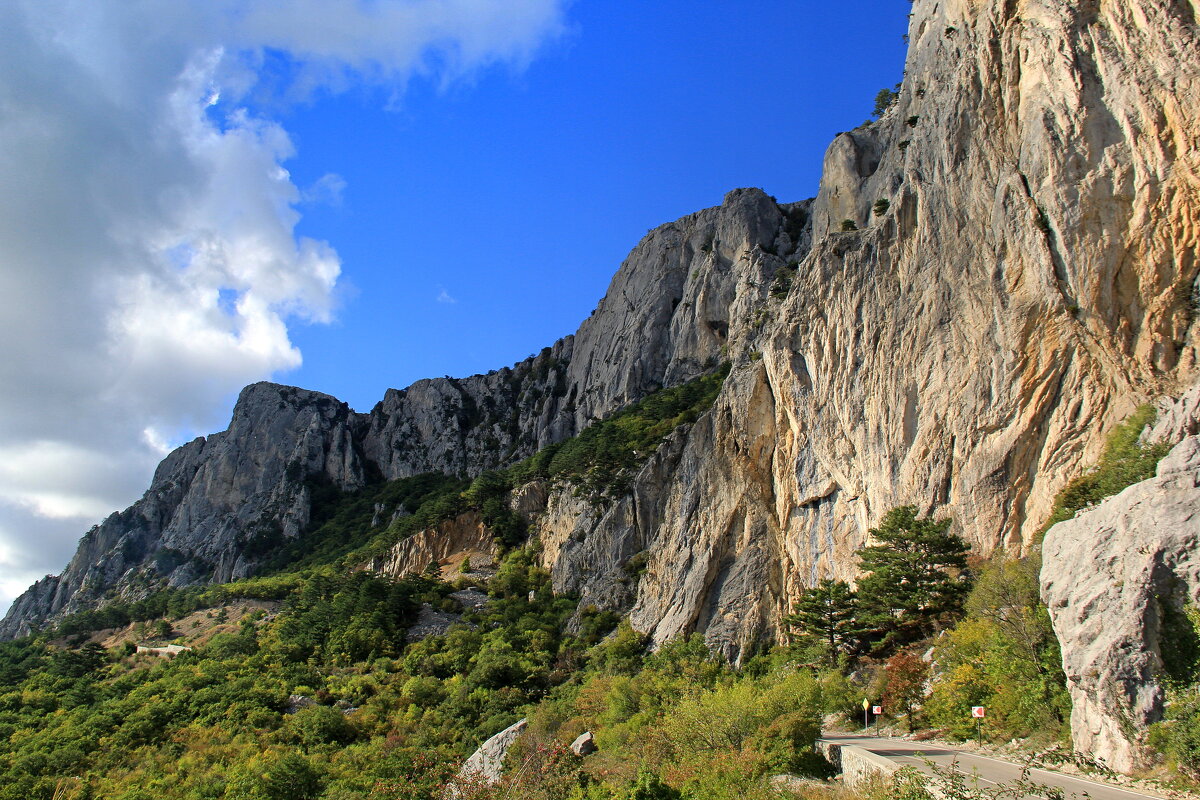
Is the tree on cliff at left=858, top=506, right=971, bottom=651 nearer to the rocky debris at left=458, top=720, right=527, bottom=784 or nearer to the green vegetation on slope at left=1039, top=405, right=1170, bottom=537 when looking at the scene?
the green vegetation on slope at left=1039, top=405, right=1170, bottom=537

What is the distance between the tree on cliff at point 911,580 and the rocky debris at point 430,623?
34.0m

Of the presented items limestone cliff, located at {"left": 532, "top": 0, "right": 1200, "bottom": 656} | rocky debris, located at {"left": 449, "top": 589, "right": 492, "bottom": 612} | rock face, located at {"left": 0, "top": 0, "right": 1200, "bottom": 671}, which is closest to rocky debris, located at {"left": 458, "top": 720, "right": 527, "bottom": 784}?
rock face, located at {"left": 0, "top": 0, "right": 1200, "bottom": 671}

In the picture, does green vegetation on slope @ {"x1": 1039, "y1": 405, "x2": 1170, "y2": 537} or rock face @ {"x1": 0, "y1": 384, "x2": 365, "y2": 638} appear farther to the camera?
rock face @ {"x1": 0, "y1": 384, "x2": 365, "y2": 638}

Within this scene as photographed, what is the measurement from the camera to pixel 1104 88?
26.3 metres

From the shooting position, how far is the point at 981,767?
1553 centimetres

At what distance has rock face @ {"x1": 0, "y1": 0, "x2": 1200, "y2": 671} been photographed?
83.4 ft

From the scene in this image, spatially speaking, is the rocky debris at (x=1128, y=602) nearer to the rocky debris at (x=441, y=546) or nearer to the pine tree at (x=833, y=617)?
the pine tree at (x=833, y=617)

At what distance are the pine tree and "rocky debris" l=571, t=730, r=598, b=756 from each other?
11.3 meters

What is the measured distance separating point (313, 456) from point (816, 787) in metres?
108

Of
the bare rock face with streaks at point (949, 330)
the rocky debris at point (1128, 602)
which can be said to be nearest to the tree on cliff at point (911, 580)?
the bare rock face with streaks at point (949, 330)

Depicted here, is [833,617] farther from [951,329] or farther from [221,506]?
[221,506]

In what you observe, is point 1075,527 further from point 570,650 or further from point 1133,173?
point 570,650

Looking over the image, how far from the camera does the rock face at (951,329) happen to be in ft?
83.4

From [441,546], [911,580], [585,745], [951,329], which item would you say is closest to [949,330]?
[951,329]
